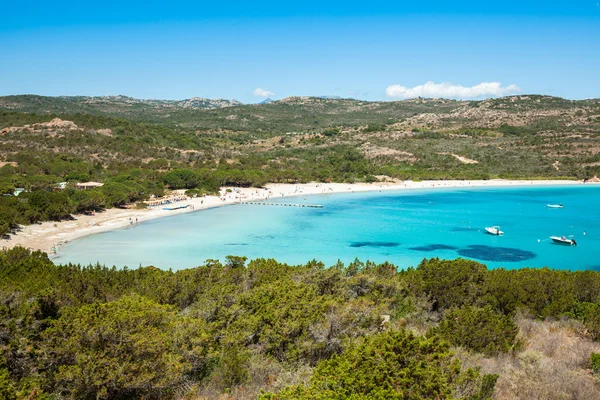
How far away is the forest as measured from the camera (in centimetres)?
679

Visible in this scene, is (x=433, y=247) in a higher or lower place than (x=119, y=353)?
lower

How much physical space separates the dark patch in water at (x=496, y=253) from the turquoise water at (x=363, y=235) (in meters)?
0.07

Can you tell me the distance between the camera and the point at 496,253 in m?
32.8

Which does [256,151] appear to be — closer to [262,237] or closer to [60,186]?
[60,186]

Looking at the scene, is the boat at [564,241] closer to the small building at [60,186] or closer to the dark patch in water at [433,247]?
the dark patch in water at [433,247]

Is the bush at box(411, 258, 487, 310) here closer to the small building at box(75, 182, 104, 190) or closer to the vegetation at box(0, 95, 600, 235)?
the vegetation at box(0, 95, 600, 235)

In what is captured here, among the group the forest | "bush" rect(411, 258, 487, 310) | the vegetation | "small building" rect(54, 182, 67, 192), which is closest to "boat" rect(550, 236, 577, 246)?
the forest

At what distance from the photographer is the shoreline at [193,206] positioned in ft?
103

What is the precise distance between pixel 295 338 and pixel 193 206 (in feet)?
138

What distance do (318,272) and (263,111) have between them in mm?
149789

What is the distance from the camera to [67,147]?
67.9m

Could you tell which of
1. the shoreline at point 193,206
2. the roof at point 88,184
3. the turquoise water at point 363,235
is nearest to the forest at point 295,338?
the turquoise water at point 363,235

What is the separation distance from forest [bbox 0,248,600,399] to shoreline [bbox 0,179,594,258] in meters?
18.1

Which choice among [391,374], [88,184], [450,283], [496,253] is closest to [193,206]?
[88,184]
